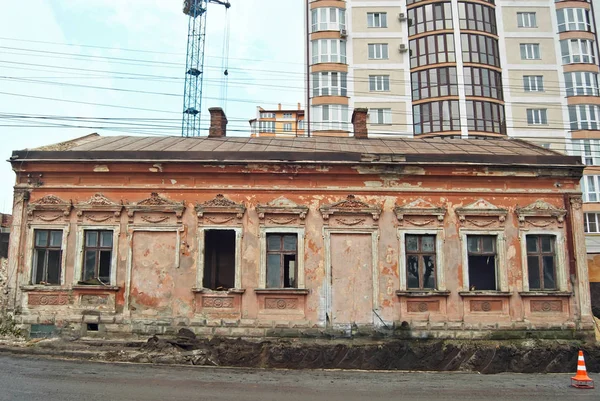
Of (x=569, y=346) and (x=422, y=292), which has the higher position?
(x=422, y=292)

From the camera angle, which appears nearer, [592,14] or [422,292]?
[422,292]

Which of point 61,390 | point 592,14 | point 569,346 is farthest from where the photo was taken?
point 592,14

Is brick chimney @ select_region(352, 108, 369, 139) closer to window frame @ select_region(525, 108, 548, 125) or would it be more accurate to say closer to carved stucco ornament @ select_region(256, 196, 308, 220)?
carved stucco ornament @ select_region(256, 196, 308, 220)

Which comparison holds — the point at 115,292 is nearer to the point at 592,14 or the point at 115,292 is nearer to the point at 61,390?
the point at 61,390

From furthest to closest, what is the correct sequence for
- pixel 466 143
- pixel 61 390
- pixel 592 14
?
1. pixel 592 14
2. pixel 466 143
3. pixel 61 390

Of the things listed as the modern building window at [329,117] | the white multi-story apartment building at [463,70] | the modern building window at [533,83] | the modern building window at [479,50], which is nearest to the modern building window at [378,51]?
the white multi-story apartment building at [463,70]

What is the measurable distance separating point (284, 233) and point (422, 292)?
171 inches

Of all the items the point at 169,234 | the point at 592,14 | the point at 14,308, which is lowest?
the point at 14,308

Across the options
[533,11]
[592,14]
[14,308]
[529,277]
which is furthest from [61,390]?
[592,14]

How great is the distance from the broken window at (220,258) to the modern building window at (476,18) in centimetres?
3183

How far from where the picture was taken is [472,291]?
1447cm

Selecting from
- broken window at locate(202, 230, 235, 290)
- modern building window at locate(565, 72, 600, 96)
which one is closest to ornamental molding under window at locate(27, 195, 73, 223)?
broken window at locate(202, 230, 235, 290)

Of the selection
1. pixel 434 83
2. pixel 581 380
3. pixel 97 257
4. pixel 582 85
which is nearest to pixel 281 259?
pixel 97 257

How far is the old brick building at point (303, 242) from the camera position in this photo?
47.4ft
